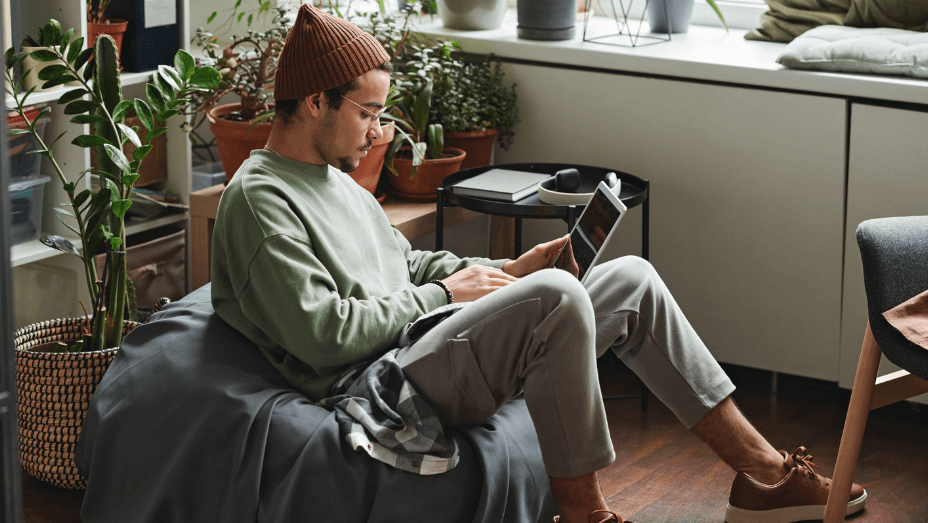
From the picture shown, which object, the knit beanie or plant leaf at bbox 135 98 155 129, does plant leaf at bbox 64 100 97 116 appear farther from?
the knit beanie

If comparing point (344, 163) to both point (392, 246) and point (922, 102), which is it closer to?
point (392, 246)

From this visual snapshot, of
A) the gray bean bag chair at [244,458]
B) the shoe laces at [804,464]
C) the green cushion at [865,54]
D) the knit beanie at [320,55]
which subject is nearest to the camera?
the gray bean bag chair at [244,458]

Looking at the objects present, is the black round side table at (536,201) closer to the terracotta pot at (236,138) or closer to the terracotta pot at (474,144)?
the terracotta pot at (474,144)

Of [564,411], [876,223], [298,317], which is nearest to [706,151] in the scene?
[876,223]

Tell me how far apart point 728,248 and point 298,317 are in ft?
4.80

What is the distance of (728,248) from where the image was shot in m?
2.65

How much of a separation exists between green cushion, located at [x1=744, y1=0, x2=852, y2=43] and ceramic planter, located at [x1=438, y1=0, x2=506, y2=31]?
2.40ft

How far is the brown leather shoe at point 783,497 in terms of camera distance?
6.23 ft

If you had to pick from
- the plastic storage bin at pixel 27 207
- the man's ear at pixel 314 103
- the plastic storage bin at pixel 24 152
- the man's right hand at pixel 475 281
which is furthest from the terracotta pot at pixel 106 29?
the man's right hand at pixel 475 281

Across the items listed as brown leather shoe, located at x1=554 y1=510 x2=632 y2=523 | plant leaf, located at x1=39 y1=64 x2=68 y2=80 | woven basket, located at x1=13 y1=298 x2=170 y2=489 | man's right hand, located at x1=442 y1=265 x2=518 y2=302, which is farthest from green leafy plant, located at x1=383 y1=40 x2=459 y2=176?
brown leather shoe, located at x1=554 y1=510 x2=632 y2=523

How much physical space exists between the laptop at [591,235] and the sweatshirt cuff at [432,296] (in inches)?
9.6

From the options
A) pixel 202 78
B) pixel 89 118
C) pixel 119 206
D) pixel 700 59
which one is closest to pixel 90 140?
pixel 89 118

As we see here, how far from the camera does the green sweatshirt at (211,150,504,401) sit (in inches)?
61.9

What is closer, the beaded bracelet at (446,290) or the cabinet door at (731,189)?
the beaded bracelet at (446,290)
